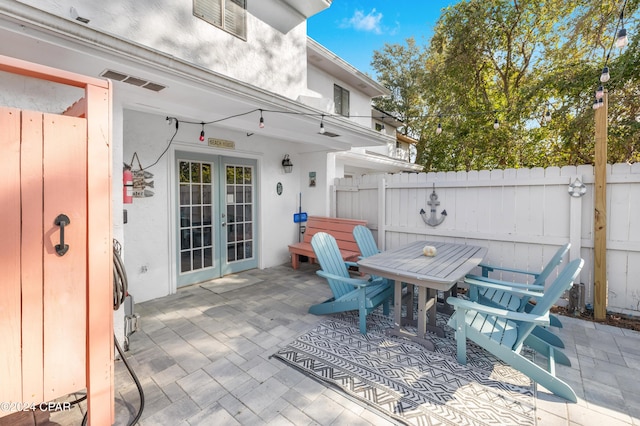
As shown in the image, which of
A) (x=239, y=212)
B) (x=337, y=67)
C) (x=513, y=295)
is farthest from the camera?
(x=337, y=67)

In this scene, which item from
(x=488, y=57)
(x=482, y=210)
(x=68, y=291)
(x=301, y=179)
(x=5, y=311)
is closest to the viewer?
(x=5, y=311)

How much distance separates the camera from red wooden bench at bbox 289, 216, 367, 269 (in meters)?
5.19

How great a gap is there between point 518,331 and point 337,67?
22.9 feet

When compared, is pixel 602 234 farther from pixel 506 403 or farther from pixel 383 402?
pixel 383 402

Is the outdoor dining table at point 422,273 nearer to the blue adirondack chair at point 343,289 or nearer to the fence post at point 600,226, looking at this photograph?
the blue adirondack chair at point 343,289

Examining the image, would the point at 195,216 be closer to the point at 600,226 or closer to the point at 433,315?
the point at 433,315

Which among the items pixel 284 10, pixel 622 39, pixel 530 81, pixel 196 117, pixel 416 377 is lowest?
pixel 416 377

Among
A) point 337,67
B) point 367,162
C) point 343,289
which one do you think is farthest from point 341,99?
point 343,289

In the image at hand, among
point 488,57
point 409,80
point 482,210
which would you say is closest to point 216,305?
point 482,210

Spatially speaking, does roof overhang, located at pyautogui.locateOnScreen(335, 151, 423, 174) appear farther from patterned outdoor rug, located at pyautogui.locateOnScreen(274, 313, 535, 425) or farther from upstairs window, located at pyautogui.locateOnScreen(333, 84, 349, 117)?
patterned outdoor rug, located at pyautogui.locateOnScreen(274, 313, 535, 425)

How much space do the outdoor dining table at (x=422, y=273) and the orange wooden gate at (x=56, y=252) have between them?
2.14 m

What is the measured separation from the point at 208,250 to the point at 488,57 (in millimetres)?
8530

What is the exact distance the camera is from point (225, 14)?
14.1ft

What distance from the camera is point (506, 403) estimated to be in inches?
79.0
